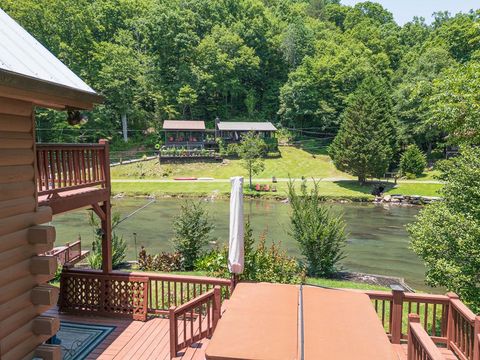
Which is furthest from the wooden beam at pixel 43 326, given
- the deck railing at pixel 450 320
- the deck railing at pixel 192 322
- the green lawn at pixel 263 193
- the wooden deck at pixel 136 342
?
the green lawn at pixel 263 193

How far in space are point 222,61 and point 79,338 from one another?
59735mm

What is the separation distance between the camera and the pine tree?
36.6 m

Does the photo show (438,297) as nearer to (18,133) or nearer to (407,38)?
(18,133)

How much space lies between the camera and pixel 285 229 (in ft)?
70.1

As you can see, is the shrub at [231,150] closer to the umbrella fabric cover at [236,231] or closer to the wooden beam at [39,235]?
the umbrella fabric cover at [236,231]

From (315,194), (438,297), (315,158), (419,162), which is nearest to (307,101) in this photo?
(315,158)

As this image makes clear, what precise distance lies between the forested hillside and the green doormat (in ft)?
144

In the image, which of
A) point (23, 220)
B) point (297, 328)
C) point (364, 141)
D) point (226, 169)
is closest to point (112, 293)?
point (23, 220)

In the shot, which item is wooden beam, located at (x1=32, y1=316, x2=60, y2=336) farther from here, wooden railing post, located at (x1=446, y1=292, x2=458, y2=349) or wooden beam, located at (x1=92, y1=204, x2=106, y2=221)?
wooden railing post, located at (x1=446, y1=292, x2=458, y2=349)

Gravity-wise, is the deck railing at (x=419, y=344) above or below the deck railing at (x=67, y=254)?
above

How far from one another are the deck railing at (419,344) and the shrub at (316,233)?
7.79 meters

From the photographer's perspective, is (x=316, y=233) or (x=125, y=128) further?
(x=125, y=128)

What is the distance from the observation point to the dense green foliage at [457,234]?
7.08 meters

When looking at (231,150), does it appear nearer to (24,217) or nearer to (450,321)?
(450,321)
